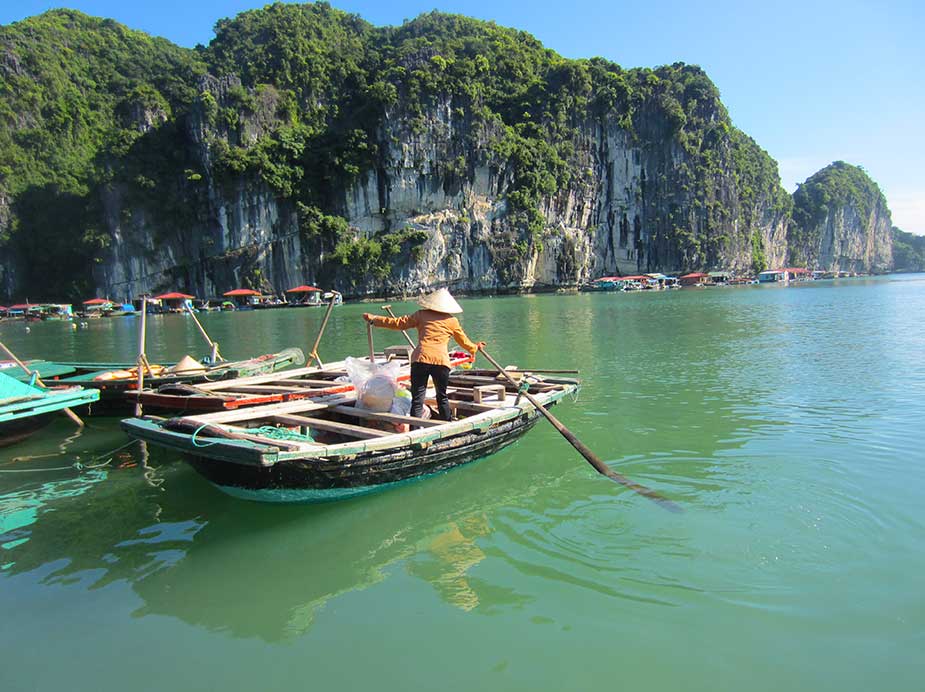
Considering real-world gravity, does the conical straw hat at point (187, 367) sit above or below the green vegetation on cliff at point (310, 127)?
below

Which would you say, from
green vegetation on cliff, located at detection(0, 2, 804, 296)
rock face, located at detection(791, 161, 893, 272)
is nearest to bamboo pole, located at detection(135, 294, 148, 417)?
green vegetation on cliff, located at detection(0, 2, 804, 296)

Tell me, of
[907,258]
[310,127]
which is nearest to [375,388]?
[310,127]

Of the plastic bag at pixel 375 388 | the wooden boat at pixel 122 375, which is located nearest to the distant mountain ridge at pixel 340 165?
the wooden boat at pixel 122 375

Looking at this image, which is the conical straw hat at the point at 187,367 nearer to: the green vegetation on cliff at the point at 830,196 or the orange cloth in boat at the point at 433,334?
the orange cloth in boat at the point at 433,334

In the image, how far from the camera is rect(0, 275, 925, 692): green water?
329cm

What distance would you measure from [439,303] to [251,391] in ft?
11.7

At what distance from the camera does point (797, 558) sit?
14.2 feet

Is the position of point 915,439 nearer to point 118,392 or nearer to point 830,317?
point 118,392

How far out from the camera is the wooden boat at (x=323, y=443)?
4746mm

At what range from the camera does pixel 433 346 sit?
6.19 metres

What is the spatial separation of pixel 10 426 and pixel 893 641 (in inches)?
400

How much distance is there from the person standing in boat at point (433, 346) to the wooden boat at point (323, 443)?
0.43 metres

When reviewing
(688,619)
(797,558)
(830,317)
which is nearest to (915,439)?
(797,558)

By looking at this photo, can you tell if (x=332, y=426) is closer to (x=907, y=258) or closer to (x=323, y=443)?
(x=323, y=443)
